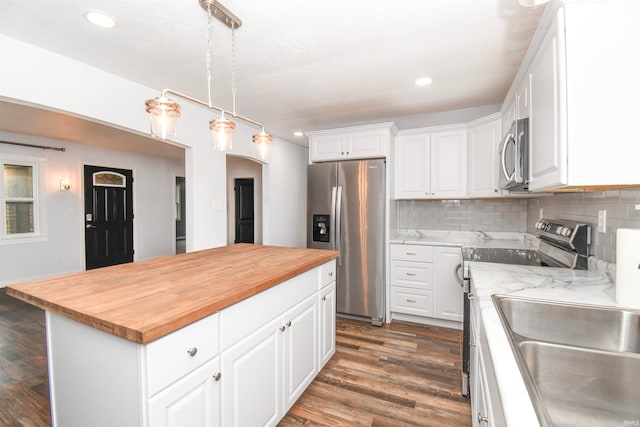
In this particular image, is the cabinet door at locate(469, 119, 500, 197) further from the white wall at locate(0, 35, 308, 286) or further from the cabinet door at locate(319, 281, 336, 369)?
the white wall at locate(0, 35, 308, 286)

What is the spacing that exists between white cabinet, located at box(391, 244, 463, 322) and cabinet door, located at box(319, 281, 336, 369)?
1251mm

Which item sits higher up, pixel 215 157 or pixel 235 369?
pixel 215 157

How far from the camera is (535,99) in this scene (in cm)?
164

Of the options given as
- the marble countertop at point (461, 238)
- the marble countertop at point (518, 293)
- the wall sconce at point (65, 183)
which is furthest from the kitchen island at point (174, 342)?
the wall sconce at point (65, 183)

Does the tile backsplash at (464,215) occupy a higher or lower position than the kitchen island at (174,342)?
higher

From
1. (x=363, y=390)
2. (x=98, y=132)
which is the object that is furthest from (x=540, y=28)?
(x=98, y=132)

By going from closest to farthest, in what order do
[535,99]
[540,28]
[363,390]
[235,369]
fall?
[235,369] < [540,28] < [535,99] < [363,390]

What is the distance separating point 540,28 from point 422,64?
936 mm

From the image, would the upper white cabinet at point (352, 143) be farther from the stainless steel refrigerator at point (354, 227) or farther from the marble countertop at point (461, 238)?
the marble countertop at point (461, 238)

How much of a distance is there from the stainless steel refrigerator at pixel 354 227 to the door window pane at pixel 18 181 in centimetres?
475

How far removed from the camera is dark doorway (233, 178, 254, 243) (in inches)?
278

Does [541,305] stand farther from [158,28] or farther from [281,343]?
[158,28]

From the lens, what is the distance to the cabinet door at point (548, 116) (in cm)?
123

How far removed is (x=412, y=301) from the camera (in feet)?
11.1
